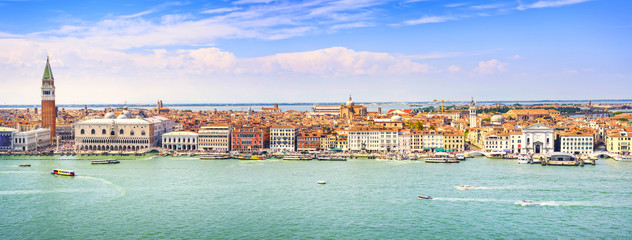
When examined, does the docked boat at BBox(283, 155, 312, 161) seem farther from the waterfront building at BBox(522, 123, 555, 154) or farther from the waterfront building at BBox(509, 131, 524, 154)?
the waterfront building at BBox(522, 123, 555, 154)

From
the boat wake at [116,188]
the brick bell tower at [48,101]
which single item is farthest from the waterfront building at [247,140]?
the brick bell tower at [48,101]

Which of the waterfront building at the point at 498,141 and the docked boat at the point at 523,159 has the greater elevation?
the waterfront building at the point at 498,141

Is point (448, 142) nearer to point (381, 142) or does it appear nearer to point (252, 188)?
point (381, 142)

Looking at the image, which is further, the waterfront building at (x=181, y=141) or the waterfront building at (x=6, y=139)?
the waterfront building at (x=181, y=141)

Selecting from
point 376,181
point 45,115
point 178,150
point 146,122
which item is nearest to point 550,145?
point 376,181

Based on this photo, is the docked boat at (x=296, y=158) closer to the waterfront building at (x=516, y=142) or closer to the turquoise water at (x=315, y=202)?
the turquoise water at (x=315, y=202)
